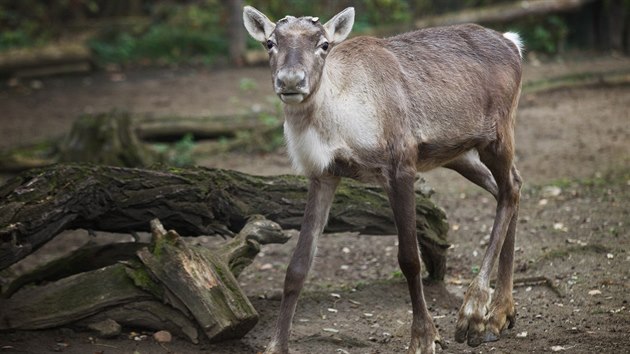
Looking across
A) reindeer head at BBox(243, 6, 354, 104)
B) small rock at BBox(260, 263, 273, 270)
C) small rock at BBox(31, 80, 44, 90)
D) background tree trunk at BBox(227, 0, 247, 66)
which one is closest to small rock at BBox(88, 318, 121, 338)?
reindeer head at BBox(243, 6, 354, 104)

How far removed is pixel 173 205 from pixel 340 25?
70.0 inches

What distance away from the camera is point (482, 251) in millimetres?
8312

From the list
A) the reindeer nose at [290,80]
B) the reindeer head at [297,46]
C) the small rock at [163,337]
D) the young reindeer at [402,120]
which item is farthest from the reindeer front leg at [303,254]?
the reindeer nose at [290,80]

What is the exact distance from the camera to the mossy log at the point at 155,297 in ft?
19.9

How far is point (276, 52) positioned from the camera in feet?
19.0

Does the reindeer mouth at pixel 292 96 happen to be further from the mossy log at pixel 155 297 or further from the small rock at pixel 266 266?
the small rock at pixel 266 266

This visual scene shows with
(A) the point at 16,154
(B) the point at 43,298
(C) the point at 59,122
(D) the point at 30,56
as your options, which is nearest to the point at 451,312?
(B) the point at 43,298

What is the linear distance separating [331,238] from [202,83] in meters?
7.37

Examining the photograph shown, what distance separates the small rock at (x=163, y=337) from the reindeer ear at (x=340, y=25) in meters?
2.20

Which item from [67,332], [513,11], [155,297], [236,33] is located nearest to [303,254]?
[155,297]

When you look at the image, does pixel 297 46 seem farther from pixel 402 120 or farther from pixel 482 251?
pixel 482 251

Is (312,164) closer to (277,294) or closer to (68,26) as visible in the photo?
(277,294)

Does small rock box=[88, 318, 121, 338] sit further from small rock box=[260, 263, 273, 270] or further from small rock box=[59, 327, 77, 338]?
small rock box=[260, 263, 273, 270]

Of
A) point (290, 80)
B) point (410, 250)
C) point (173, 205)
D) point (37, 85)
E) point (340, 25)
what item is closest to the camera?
point (290, 80)
